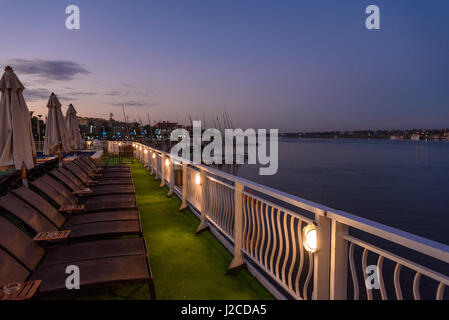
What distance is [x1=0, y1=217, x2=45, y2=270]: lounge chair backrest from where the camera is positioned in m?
2.48

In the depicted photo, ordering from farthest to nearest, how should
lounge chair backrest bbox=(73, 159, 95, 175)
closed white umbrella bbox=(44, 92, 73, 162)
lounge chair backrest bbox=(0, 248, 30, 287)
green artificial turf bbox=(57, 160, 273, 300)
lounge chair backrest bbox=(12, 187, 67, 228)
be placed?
closed white umbrella bbox=(44, 92, 73, 162)
lounge chair backrest bbox=(73, 159, 95, 175)
lounge chair backrest bbox=(12, 187, 67, 228)
green artificial turf bbox=(57, 160, 273, 300)
lounge chair backrest bbox=(0, 248, 30, 287)

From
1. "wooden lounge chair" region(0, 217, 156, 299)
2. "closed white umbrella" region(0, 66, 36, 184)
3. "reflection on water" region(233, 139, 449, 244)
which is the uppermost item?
"closed white umbrella" region(0, 66, 36, 184)

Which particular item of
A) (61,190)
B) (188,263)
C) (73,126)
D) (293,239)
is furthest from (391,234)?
(73,126)

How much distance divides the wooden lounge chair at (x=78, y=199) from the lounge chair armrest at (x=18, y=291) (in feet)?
8.55

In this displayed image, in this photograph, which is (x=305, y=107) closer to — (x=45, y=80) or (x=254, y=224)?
(x=45, y=80)

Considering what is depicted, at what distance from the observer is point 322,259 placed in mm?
2018

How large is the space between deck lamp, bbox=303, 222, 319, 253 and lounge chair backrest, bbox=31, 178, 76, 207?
155 inches

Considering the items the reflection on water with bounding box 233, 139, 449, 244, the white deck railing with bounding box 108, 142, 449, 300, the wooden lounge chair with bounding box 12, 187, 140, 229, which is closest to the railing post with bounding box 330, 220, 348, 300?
the white deck railing with bounding box 108, 142, 449, 300

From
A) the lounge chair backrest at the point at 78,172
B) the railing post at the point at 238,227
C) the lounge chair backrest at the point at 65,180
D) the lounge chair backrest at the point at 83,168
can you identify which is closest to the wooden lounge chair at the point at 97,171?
the lounge chair backrest at the point at 83,168

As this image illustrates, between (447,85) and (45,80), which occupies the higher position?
(447,85)

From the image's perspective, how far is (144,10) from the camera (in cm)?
1683

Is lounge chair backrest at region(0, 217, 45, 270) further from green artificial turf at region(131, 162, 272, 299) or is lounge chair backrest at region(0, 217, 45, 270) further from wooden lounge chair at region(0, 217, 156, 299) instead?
green artificial turf at region(131, 162, 272, 299)
